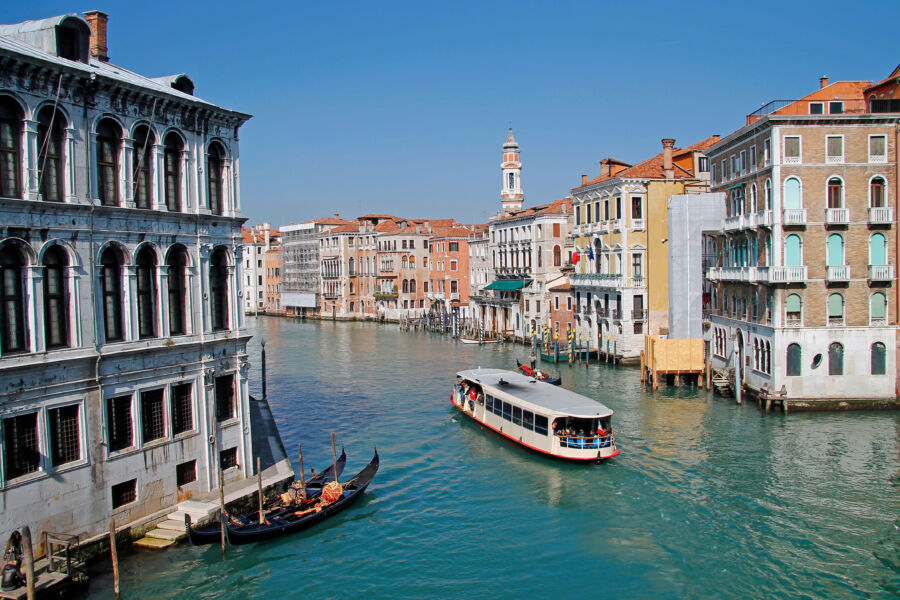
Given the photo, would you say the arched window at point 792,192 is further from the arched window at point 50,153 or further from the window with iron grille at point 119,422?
the arched window at point 50,153

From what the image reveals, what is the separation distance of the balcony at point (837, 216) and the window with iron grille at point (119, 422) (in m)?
21.5

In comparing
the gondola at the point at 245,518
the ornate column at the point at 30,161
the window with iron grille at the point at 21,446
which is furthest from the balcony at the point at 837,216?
the window with iron grille at the point at 21,446

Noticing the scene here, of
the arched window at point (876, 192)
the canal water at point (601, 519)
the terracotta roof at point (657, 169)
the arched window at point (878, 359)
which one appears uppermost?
the terracotta roof at point (657, 169)

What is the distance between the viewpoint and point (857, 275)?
977 inches

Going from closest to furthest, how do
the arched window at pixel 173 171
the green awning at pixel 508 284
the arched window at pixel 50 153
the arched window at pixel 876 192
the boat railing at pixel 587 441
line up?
1. the arched window at pixel 50 153
2. the arched window at pixel 173 171
3. the boat railing at pixel 587 441
4. the arched window at pixel 876 192
5. the green awning at pixel 508 284

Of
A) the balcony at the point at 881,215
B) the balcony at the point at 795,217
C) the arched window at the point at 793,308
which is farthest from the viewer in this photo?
the arched window at the point at 793,308

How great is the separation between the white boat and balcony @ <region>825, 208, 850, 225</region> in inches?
394

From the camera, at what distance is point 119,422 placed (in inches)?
535

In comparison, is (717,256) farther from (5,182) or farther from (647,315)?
(5,182)

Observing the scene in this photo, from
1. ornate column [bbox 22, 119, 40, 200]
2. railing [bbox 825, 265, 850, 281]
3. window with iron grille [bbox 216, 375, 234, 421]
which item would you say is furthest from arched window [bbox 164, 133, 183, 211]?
railing [bbox 825, 265, 850, 281]

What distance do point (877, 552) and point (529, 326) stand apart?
118 feet

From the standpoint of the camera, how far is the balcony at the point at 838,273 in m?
Result: 24.6

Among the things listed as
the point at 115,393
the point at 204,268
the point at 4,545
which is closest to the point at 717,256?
the point at 204,268

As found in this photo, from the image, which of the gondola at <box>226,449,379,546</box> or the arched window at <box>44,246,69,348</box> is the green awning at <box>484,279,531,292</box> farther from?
the arched window at <box>44,246,69,348</box>
